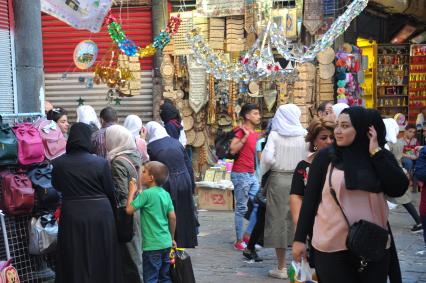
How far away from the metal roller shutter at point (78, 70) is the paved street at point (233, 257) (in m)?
4.44

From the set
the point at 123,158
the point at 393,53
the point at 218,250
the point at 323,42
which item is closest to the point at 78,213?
the point at 123,158

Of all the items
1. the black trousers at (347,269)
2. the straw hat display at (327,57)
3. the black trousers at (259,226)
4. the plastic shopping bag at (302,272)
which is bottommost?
the black trousers at (259,226)

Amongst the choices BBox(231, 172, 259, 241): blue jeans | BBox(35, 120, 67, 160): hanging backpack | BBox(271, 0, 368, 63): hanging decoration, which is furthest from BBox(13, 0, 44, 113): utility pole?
BBox(271, 0, 368, 63): hanging decoration

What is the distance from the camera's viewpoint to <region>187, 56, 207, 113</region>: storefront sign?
1401 cm

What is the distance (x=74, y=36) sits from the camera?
50.2 feet

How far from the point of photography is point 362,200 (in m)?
4.36

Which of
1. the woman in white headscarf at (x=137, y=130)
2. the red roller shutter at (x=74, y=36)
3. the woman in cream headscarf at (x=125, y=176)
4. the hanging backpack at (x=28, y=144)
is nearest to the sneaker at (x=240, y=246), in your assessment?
the woman in white headscarf at (x=137, y=130)

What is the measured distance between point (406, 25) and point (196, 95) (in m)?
7.74

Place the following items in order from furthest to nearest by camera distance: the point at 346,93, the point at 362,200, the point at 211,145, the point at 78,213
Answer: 1. the point at 211,145
2. the point at 346,93
3. the point at 78,213
4. the point at 362,200

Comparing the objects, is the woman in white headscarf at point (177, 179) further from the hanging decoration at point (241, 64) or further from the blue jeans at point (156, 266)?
the hanging decoration at point (241, 64)

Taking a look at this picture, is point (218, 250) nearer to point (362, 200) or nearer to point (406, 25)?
point (362, 200)

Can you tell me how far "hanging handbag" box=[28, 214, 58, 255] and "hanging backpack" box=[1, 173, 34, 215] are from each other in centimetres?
21

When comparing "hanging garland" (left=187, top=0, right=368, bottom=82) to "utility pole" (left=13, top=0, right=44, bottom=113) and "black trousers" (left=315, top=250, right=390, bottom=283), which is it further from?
"black trousers" (left=315, top=250, right=390, bottom=283)

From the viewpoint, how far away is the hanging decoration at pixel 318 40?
433 inches
